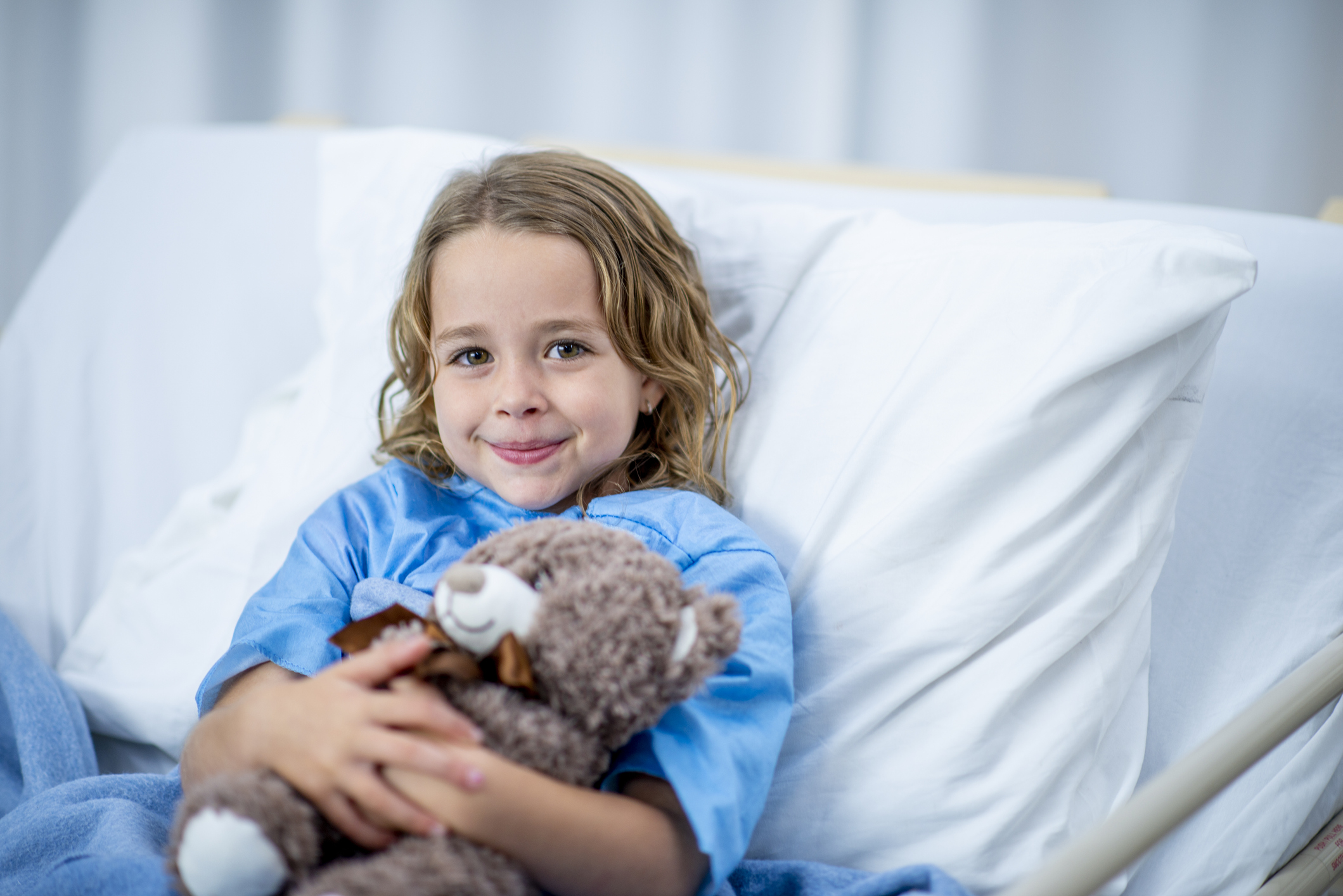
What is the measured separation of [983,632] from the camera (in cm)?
68

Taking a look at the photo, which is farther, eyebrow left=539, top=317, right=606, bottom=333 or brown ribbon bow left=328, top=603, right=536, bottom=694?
eyebrow left=539, top=317, right=606, bottom=333

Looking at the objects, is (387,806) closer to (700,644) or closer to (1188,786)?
(700,644)

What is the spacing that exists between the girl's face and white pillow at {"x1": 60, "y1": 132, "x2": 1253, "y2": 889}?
0.53 feet

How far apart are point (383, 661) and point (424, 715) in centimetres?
4

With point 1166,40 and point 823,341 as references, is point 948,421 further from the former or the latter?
point 1166,40

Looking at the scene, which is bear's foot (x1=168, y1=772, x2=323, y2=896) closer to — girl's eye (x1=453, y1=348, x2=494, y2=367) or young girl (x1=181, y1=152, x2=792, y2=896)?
young girl (x1=181, y1=152, x2=792, y2=896)

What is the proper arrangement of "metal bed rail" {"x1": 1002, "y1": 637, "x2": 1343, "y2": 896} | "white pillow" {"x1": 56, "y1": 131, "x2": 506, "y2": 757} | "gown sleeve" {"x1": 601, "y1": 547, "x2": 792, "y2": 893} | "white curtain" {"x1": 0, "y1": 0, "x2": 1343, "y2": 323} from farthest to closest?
"white curtain" {"x1": 0, "y1": 0, "x2": 1343, "y2": 323}, "white pillow" {"x1": 56, "y1": 131, "x2": 506, "y2": 757}, "gown sleeve" {"x1": 601, "y1": 547, "x2": 792, "y2": 893}, "metal bed rail" {"x1": 1002, "y1": 637, "x2": 1343, "y2": 896}

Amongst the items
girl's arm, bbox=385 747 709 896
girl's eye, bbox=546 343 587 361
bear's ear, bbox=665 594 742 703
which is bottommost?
girl's arm, bbox=385 747 709 896

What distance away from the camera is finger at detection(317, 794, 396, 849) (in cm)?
51

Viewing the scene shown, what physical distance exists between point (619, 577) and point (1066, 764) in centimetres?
38

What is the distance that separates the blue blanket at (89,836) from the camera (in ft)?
1.88

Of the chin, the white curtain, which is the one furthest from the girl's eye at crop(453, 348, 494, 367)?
the white curtain

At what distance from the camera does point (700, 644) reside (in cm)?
51

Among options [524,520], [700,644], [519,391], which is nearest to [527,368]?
[519,391]
